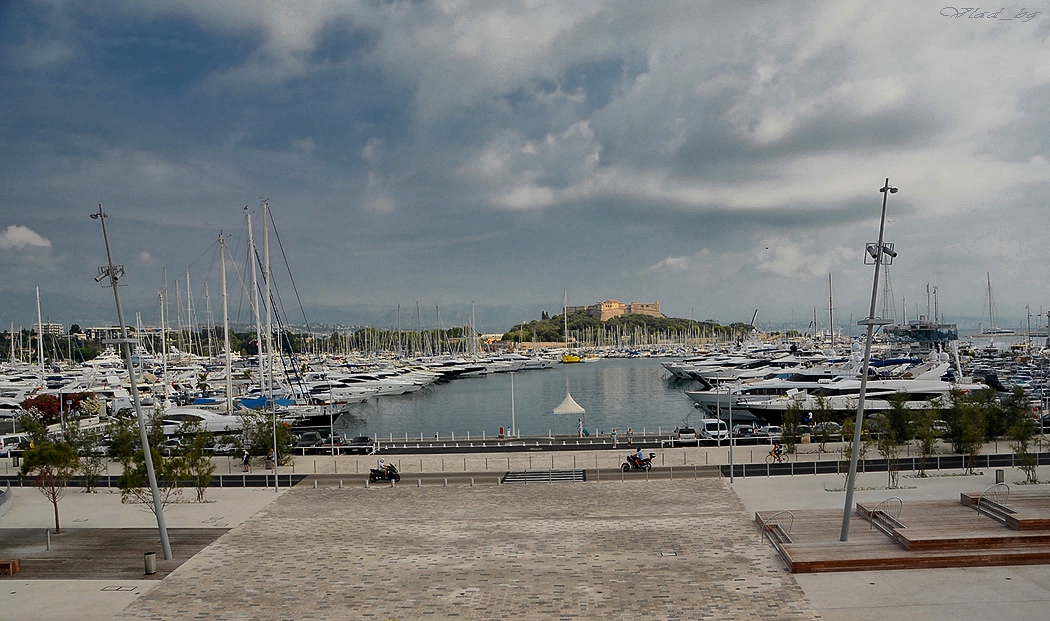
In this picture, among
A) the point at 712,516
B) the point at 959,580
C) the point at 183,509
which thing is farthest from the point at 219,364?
the point at 959,580

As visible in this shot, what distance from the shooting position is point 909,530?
66.2 feet

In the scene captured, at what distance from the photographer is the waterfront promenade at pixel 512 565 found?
54.4ft

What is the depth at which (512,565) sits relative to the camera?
19.7m

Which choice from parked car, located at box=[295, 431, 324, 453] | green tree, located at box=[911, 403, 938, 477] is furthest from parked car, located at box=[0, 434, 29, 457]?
green tree, located at box=[911, 403, 938, 477]

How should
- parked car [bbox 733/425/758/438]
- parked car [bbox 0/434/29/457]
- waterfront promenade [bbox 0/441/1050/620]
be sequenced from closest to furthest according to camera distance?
waterfront promenade [bbox 0/441/1050/620] < parked car [bbox 0/434/29/457] < parked car [bbox 733/425/758/438]

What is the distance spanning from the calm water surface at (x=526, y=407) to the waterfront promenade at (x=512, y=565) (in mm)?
31072

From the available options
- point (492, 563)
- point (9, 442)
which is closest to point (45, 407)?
point (9, 442)

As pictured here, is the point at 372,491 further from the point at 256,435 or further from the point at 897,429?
the point at 897,429

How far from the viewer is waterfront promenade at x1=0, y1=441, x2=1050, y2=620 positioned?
54.4 ft

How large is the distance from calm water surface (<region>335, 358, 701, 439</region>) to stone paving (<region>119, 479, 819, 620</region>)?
3178 centimetres

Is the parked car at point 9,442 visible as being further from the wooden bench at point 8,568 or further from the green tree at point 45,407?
the wooden bench at point 8,568

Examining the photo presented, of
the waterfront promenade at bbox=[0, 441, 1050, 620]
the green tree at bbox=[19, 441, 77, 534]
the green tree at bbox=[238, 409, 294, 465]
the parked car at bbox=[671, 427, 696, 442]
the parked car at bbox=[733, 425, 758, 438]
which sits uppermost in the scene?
the green tree at bbox=[19, 441, 77, 534]

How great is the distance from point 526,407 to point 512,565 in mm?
60861

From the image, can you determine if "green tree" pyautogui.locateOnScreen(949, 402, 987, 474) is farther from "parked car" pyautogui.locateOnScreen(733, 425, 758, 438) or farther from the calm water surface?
the calm water surface
